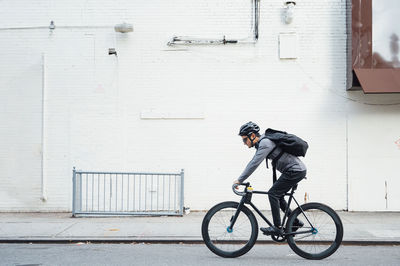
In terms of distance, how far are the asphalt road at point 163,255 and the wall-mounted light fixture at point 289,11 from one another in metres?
5.91

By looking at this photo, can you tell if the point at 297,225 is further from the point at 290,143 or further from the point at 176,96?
the point at 176,96

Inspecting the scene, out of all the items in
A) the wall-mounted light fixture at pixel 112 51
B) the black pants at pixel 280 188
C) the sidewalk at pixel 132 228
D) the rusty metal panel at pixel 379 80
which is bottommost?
the sidewalk at pixel 132 228

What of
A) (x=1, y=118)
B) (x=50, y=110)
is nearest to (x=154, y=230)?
(x=50, y=110)

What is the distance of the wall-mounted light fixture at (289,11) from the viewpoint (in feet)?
37.4

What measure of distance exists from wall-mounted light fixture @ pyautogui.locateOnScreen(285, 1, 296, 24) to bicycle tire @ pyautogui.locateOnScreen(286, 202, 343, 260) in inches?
243

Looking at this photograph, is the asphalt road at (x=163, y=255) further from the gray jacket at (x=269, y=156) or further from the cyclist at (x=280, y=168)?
the gray jacket at (x=269, y=156)

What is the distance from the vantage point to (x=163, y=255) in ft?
23.3

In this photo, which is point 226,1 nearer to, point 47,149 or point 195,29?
point 195,29

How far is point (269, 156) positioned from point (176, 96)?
17.6 ft

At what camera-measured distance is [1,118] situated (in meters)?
11.8

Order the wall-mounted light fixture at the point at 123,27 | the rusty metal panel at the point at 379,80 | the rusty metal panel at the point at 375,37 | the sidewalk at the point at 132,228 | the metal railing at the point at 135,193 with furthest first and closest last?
the metal railing at the point at 135,193 < the wall-mounted light fixture at the point at 123,27 < the rusty metal panel at the point at 375,37 < the rusty metal panel at the point at 379,80 < the sidewalk at the point at 132,228

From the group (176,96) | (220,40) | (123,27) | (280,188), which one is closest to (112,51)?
(123,27)

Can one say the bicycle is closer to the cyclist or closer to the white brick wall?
the cyclist

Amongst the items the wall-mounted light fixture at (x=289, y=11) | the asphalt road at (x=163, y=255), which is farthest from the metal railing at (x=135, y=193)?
the wall-mounted light fixture at (x=289, y=11)
